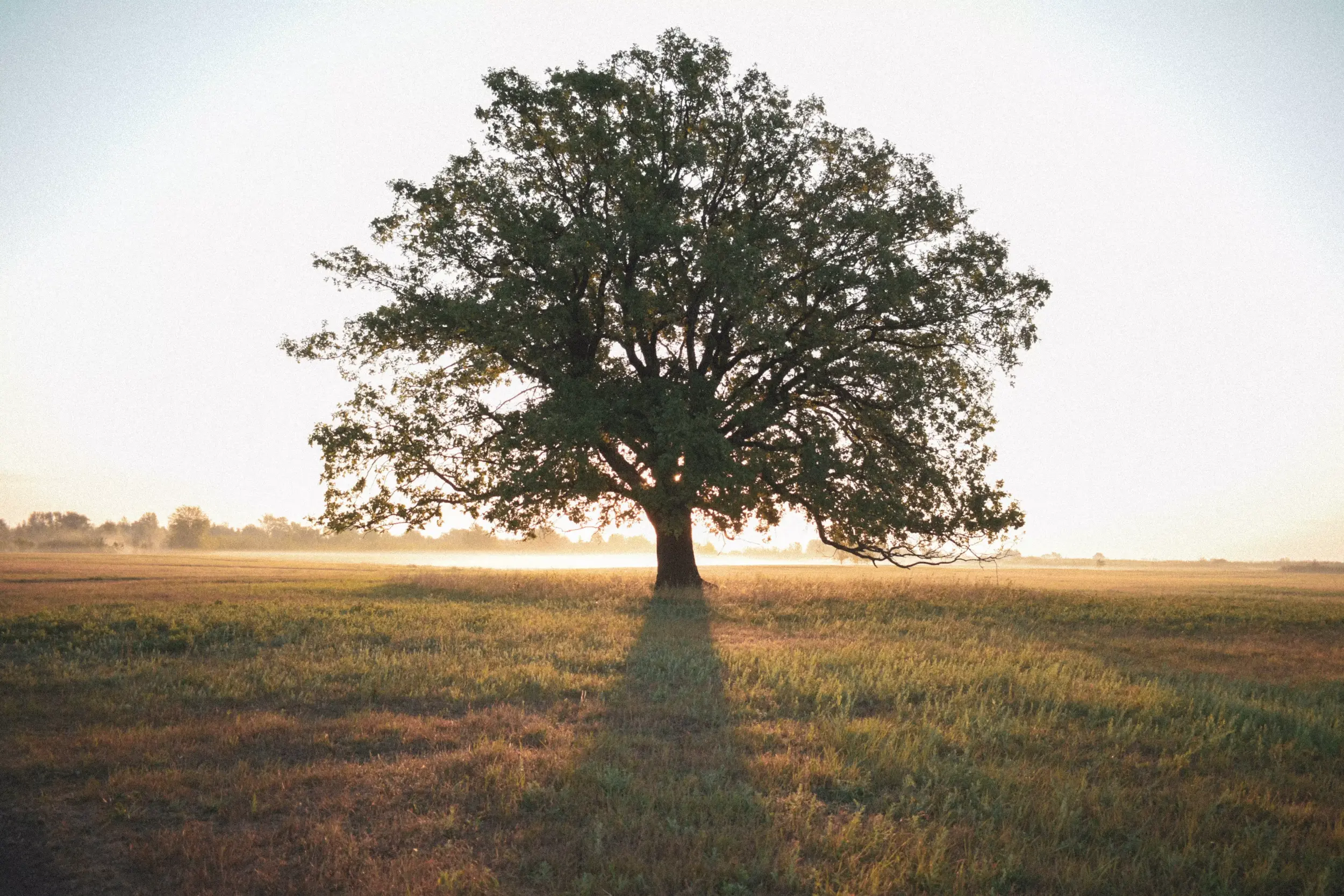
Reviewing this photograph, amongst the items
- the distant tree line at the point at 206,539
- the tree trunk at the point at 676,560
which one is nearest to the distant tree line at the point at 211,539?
the distant tree line at the point at 206,539

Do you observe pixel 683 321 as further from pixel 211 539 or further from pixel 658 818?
pixel 211 539

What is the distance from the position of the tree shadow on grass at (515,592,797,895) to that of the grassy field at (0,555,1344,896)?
0.02m

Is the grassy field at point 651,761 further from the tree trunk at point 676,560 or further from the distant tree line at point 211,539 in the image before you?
the distant tree line at point 211,539

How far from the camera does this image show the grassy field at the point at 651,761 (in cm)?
528

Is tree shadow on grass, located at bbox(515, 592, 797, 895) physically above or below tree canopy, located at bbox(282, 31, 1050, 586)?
below

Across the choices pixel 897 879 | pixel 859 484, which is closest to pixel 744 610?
pixel 859 484

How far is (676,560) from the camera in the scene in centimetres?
2755

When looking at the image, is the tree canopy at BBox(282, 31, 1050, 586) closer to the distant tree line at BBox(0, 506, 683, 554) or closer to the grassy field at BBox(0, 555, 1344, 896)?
the grassy field at BBox(0, 555, 1344, 896)

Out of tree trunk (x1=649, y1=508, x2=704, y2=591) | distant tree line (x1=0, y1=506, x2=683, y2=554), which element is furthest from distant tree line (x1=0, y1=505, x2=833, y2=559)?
tree trunk (x1=649, y1=508, x2=704, y2=591)

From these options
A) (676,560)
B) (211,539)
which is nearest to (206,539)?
(211,539)

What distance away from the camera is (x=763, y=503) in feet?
88.0

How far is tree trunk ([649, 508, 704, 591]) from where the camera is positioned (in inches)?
1049

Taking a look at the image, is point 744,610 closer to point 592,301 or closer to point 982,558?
point 982,558

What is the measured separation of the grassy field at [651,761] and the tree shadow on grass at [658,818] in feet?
0.08
